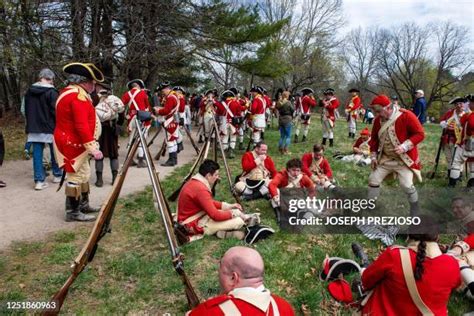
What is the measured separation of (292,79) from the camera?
40.8 m

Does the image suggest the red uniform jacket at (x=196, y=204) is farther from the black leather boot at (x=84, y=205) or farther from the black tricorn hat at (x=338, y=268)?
the black leather boot at (x=84, y=205)

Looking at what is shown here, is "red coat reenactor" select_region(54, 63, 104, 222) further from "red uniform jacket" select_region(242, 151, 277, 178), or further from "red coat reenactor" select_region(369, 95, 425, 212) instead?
"red coat reenactor" select_region(369, 95, 425, 212)

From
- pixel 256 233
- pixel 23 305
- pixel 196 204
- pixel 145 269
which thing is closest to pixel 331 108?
pixel 256 233

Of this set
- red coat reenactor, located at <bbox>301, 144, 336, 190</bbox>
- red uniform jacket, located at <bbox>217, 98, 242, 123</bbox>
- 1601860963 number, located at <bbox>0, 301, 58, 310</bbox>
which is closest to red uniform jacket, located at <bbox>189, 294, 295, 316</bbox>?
1601860963 number, located at <bbox>0, 301, 58, 310</bbox>

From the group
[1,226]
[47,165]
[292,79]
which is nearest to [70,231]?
[1,226]

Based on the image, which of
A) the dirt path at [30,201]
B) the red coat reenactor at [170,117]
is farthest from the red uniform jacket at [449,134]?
the dirt path at [30,201]

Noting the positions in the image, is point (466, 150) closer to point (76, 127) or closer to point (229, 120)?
point (229, 120)

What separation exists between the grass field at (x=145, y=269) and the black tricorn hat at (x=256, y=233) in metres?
0.11

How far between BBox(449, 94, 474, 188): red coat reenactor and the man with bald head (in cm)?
702

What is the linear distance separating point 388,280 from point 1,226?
5371 mm

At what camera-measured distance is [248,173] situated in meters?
7.77

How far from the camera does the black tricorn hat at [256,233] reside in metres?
5.34

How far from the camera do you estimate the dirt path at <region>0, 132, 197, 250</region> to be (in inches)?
218

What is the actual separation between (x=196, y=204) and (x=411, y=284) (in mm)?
3015
